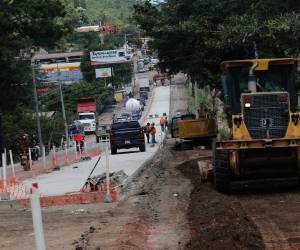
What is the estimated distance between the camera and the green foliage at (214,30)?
1873 centimetres

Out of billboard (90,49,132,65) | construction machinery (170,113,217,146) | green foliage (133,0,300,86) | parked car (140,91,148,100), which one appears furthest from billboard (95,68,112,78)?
green foliage (133,0,300,86)

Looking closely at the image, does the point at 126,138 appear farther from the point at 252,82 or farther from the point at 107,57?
the point at 107,57

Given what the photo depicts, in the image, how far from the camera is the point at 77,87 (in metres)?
117

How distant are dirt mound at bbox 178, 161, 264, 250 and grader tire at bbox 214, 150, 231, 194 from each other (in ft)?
0.84

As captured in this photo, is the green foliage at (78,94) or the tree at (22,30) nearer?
the tree at (22,30)

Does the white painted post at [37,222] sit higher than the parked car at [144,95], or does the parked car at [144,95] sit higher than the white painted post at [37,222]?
the white painted post at [37,222]

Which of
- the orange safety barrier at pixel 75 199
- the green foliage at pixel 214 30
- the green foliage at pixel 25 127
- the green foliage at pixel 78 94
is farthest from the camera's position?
the green foliage at pixel 78 94

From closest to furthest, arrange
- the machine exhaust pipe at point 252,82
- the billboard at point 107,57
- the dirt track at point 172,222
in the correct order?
the dirt track at point 172,222
the machine exhaust pipe at point 252,82
the billboard at point 107,57

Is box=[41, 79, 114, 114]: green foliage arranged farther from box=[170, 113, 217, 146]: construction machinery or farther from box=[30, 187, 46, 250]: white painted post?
box=[30, 187, 46, 250]: white painted post

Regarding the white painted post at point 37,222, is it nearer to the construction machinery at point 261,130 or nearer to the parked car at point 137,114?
the construction machinery at point 261,130

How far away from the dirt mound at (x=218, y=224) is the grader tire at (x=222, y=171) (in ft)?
0.84

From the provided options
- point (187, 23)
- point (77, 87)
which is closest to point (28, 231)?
point (187, 23)

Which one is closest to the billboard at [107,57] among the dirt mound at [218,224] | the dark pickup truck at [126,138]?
the dark pickup truck at [126,138]

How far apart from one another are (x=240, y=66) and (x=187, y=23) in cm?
811
